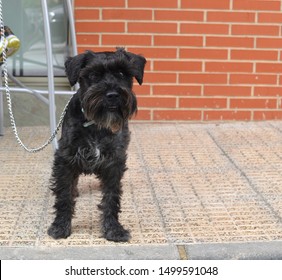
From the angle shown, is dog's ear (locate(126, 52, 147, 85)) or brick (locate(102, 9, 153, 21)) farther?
brick (locate(102, 9, 153, 21))

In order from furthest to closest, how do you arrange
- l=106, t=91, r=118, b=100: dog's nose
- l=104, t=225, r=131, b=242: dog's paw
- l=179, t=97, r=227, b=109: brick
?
l=179, t=97, r=227, b=109: brick < l=104, t=225, r=131, b=242: dog's paw < l=106, t=91, r=118, b=100: dog's nose

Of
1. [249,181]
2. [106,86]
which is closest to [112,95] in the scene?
[106,86]

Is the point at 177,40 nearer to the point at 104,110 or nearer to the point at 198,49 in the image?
the point at 198,49

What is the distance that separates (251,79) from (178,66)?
986 mm

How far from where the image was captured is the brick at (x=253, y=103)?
742 cm

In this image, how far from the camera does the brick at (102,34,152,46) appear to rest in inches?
282

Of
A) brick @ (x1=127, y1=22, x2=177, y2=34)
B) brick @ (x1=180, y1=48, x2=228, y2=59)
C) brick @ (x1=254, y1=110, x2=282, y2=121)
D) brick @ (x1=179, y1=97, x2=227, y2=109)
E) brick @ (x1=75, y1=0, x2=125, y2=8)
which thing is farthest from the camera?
brick @ (x1=254, y1=110, x2=282, y2=121)

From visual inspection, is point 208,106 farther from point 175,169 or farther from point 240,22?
point 175,169

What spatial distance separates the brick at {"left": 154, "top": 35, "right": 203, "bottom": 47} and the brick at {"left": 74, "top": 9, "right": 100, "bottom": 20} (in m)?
0.82

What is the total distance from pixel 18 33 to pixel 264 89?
334 cm

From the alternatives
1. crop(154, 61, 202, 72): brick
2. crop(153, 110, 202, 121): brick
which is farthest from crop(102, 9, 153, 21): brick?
crop(153, 110, 202, 121): brick

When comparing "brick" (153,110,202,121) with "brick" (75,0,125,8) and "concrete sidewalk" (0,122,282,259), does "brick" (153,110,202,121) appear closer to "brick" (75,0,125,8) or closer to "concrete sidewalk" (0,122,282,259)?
"concrete sidewalk" (0,122,282,259)

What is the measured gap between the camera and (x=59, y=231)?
3.98 metres
